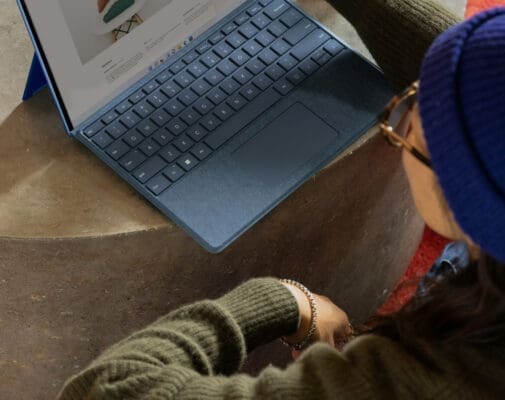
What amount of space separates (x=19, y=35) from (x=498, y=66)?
636 mm

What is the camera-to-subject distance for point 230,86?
0.97 m

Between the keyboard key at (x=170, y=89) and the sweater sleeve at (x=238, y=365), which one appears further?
the keyboard key at (x=170, y=89)

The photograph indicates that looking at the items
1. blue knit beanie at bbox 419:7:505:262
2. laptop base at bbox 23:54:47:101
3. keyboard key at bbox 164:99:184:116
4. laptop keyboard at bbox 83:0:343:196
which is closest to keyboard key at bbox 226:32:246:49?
laptop keyboard at bbox 83:0:343:196

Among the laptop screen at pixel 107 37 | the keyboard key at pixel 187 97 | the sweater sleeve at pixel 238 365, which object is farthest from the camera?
the keyboard key at pixel 187 97

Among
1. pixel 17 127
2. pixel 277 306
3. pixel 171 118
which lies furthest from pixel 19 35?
pixel 277 306

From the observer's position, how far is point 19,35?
1027mm

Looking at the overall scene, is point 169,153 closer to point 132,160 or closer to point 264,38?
point 132,160

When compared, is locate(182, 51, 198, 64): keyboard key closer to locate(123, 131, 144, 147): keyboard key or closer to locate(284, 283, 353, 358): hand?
locate(123, 131, 144, 147): keyboard key

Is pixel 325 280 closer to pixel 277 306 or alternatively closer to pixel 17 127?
pixel 277 306

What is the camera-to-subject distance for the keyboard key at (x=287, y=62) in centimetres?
Answer: 99

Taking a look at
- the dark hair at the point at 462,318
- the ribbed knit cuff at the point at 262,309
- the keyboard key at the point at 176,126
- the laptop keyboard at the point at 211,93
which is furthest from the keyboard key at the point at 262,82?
the dark hair at the point at 462,318

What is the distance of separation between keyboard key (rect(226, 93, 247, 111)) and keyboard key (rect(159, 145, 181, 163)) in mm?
90

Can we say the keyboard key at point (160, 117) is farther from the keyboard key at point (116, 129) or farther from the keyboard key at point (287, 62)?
the keyboard key at point (287, 62)

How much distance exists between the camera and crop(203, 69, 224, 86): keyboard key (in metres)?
0.97
